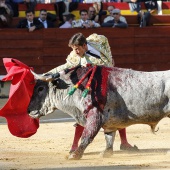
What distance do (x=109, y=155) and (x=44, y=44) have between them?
24.5ft

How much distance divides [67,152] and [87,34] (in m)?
6.85

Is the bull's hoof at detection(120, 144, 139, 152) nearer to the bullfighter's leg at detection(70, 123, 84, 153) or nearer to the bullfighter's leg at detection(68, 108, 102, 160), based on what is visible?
the bullfighter's leg at detection(70, 123, 84, 153)

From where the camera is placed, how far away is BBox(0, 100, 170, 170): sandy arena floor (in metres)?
6.73

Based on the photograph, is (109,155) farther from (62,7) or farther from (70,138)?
(62,7)

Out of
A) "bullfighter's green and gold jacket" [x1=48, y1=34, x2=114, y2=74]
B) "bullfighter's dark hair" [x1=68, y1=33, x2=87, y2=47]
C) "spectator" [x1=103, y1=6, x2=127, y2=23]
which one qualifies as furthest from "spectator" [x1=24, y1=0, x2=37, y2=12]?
"bullfighter's dark hair" [x1=68, y1=33, x2=87, y2=47]

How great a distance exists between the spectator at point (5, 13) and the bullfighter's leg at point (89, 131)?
6.34m

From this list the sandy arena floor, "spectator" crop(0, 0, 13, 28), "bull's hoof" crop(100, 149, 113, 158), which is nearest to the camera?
the sandy arena floor

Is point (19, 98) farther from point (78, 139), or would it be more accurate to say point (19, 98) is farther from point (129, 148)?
point (129, 148)

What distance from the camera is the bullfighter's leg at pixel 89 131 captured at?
7086 mm

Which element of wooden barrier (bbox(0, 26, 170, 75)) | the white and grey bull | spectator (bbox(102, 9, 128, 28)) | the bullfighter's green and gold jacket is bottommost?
wooden barrier (bbox(0, 26, 170, 75))

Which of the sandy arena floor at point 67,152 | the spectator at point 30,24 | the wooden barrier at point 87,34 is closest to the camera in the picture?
the sandy arena floor at point 67,152

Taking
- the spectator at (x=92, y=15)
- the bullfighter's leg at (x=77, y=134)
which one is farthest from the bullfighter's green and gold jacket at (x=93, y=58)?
the spectator at (x=92, y=15)

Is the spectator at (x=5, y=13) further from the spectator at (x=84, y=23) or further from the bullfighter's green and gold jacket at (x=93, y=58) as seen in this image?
the bullfighter's green and gold jacket at (x=93, y=58)

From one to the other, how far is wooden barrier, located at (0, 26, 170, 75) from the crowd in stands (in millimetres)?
168
